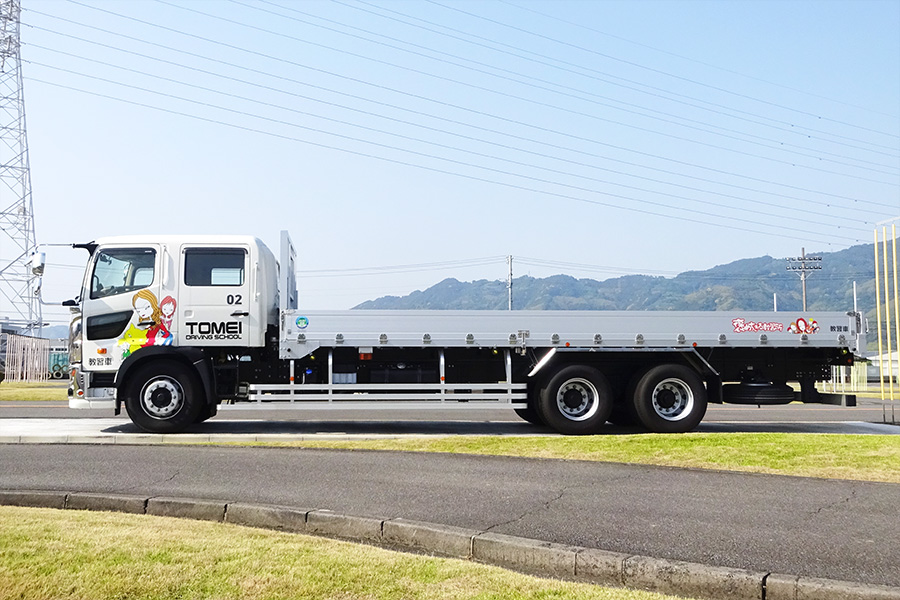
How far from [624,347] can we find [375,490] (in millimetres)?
6914

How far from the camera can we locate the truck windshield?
13.5 metres

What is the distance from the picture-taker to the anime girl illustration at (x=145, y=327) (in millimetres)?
13398

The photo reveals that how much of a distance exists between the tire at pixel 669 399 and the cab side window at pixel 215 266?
665cm

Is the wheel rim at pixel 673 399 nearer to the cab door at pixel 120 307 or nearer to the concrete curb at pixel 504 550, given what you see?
the cab door at pixel 120 307

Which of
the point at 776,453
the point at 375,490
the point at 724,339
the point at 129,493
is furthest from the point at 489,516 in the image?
the point at 724,339

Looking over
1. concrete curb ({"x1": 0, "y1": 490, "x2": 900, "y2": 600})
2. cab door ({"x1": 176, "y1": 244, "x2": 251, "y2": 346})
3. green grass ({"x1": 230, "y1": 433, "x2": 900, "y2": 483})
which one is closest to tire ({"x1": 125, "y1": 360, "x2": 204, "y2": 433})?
cab door ({"x1": 176, "y1": 244, "x2": 251, "y2": 346})

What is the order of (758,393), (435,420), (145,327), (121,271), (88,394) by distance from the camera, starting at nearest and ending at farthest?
(88,394)
(145,327)
(121,271)
(758,393)
(435,420)

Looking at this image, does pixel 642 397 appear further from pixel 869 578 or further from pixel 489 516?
pixel 869 578

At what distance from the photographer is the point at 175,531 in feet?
19.5

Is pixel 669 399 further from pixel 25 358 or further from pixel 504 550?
pixel 25 358

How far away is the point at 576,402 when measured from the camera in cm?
1380

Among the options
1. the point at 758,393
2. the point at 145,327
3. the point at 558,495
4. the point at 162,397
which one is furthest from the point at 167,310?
the point at 758,393

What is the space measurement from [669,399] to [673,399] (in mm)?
70

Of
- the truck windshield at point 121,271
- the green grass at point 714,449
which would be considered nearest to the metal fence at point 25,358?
the truck windshield at point 121,271
